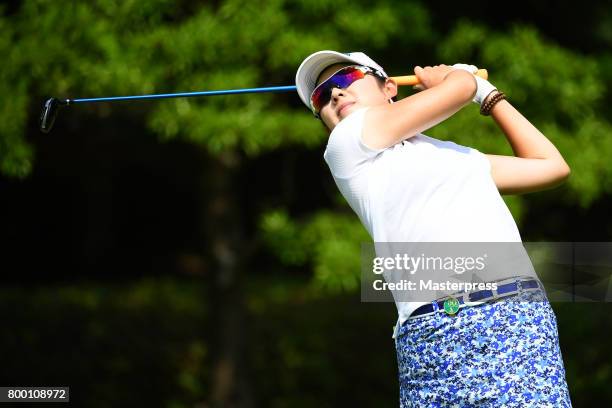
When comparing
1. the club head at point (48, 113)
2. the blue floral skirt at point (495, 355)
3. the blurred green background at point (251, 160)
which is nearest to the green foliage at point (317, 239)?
the blurred green background at point (251, 160)

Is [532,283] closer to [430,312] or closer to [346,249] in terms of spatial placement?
[430,312]

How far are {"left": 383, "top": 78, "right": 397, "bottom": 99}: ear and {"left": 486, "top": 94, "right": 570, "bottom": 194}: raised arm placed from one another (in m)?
0.26

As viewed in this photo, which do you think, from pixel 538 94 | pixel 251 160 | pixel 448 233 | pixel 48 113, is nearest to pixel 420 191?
pixel 448 233

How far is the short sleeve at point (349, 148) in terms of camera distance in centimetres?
223

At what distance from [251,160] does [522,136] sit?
4.76 meters

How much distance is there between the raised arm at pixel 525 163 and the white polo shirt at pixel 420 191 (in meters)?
0.09

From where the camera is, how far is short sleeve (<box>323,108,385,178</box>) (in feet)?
7.32

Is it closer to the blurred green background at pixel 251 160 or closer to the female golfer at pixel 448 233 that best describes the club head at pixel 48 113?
the female golfer at pixel 448 233

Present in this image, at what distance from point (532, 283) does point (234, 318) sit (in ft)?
13.8

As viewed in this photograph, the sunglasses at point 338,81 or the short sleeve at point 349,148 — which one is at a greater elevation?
the sunglasses at point 338,81

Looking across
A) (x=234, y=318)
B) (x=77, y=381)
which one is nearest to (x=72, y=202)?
(x=77, y=381)

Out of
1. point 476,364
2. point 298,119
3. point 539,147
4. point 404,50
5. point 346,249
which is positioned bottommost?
point 476,364

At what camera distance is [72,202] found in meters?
11.1
